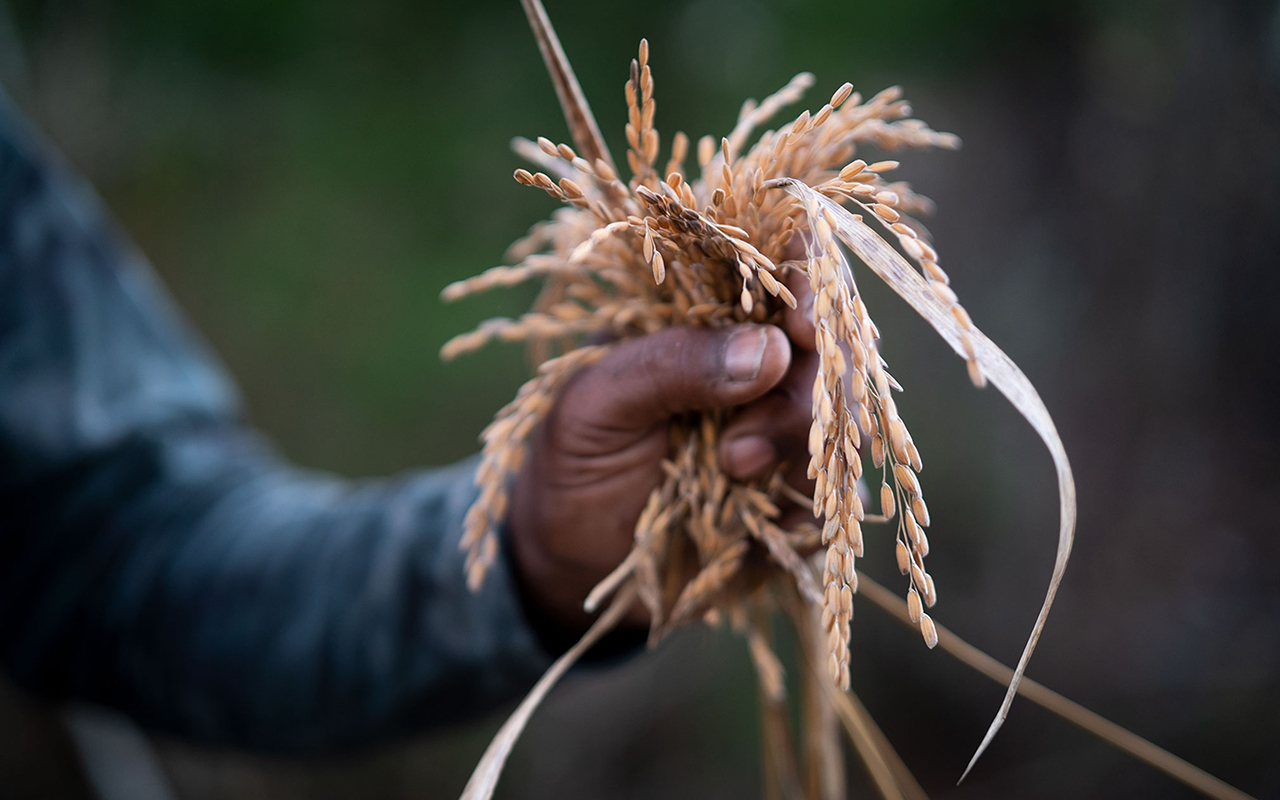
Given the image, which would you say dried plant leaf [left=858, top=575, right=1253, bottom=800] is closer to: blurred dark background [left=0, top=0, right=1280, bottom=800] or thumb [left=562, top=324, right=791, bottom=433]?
thumb [left=562, top=324, right=791, bottom=433]

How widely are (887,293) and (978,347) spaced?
5.18 ft

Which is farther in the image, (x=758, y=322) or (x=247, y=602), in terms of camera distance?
(x=247, y=602)

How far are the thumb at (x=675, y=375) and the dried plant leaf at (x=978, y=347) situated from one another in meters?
0.10

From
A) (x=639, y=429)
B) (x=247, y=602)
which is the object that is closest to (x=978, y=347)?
(x=639, y=429)

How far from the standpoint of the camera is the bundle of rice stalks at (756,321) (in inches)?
16.0

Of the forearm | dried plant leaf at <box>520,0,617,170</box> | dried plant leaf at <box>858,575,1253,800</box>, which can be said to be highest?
dried plant leaf at <box>520,0,617,170</box>

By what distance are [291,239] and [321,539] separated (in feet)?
4.44

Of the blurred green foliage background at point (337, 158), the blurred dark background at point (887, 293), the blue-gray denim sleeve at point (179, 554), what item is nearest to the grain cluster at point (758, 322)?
the blue-gray denim sleeve at point (179, 554)

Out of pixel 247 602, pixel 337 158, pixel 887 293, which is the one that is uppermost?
pixel 337 158

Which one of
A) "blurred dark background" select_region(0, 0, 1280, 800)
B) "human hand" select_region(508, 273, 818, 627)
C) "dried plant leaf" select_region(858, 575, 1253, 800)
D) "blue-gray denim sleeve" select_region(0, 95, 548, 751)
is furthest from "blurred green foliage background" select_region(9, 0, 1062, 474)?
"dried plant leaf" select_region(858, 575, 1253, 800)

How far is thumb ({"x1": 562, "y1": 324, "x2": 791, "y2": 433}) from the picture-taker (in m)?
0.51

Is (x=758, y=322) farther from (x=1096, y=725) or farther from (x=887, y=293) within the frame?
(x=887, y=293)

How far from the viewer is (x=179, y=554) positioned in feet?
3.51

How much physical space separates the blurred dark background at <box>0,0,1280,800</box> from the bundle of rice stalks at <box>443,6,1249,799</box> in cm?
86
